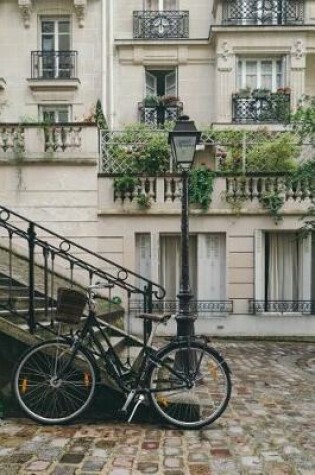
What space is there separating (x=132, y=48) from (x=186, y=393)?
52.6 feet

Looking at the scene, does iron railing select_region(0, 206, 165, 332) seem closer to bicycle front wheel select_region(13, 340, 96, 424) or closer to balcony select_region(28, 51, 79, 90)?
bicycle front wheel select_region(13, 340, 96, 424)

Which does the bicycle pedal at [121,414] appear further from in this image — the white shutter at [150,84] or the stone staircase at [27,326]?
the white shutter at [150,84]

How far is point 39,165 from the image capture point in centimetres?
1198

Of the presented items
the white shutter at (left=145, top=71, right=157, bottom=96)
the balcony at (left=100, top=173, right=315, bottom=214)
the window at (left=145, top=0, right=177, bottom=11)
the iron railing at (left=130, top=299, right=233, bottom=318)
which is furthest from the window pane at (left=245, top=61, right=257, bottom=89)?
the iron railing at (left=130, top=299, right=233, bottom=318)

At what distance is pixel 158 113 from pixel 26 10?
5.80 meters

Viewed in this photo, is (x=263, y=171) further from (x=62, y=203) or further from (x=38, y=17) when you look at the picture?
(x=38, y=17)

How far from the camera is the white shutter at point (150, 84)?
1919 centimetres

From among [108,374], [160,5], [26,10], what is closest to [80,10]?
[26,10]

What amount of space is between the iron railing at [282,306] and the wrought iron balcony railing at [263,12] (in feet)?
34.3

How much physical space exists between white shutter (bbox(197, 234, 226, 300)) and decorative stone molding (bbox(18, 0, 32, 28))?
11312 mm

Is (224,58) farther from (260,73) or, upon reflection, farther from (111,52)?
(111,52)

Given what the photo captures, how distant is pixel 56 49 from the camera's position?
61.7ft

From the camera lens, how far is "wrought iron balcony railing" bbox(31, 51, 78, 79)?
18547mm

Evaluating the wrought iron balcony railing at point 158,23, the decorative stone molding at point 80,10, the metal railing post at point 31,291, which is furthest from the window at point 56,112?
the metal railing post at point 31,291
